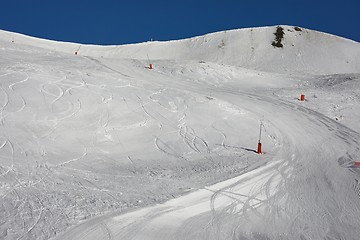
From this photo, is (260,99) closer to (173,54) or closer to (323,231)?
(323,231)

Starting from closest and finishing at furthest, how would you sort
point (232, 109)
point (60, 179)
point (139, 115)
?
point (60, 179) → point (139, 115) → point (232, 109)

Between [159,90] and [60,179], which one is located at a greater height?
[159,90]

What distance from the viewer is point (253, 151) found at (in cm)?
1585

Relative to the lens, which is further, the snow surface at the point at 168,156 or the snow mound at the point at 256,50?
the snow mound at the point at 256,50

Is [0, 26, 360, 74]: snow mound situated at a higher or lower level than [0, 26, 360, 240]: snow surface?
higher

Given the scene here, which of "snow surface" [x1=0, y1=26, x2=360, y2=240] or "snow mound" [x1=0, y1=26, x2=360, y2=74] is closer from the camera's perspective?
"snow surface" [x1=0, y1=26, x2=360, y2=240]

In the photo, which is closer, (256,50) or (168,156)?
(168,156)

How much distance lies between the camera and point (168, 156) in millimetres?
15094

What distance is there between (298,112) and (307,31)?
5709 cm

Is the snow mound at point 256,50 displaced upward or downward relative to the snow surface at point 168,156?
upward

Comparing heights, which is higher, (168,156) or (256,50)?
(256,50)

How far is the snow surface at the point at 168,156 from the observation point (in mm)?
9398

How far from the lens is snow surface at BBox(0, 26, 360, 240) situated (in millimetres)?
9398

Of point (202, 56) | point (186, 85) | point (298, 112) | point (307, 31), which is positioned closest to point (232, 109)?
point (298, 112)
